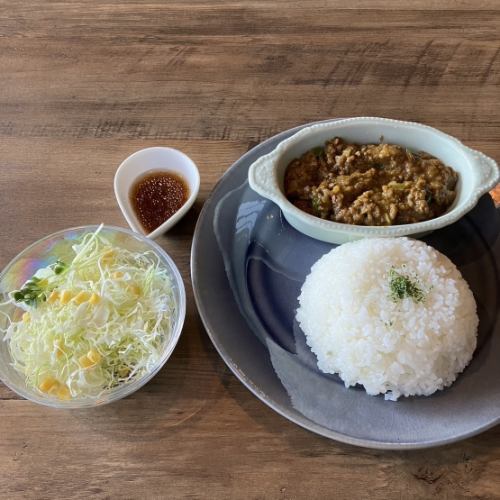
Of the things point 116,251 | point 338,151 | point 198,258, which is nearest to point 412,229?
point 338,151

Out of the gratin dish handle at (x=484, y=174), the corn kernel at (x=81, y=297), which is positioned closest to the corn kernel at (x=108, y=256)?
the corn kernel at (x=81, y=297)

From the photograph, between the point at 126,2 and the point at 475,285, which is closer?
the point at 475,285

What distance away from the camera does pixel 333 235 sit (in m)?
2.04

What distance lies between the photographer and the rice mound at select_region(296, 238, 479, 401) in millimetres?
1769

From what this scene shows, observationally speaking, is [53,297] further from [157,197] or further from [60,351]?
[157,197]

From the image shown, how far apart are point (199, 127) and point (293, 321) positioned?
1.08 metres

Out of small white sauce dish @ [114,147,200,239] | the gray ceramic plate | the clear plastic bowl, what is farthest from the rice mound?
small white sauce dish @ [114,147,200,239]

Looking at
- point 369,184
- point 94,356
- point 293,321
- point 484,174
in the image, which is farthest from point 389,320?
point 94,356

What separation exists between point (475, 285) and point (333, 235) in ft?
1.85

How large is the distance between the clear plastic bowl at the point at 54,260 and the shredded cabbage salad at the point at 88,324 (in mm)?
23

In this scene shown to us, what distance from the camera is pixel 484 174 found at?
1987 millimetres

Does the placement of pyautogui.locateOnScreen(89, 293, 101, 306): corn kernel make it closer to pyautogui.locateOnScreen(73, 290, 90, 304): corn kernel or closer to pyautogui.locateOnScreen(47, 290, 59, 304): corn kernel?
pyautogui.locateOnScreen(73, 290, 90, 304): corn kernel

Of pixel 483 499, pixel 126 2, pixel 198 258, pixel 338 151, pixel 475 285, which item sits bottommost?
pixel 483 499

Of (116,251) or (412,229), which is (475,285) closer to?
(412,229)
